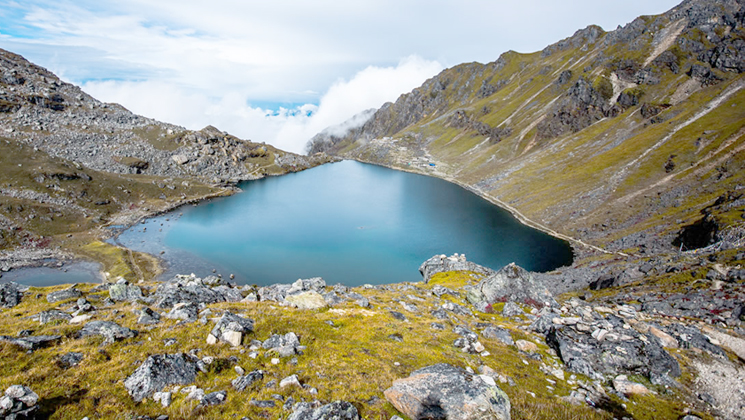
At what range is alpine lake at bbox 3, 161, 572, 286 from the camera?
96250 mm

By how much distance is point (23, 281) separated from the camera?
261ft

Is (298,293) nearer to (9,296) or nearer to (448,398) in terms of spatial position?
(9,296)

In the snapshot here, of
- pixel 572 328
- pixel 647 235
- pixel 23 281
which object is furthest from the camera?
pixel 647 235

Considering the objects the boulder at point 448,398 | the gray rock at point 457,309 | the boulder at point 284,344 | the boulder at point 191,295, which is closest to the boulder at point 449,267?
the gray rock at point 457,309

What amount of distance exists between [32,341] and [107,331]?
277 cm

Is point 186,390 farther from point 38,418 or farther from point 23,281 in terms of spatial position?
point 23,281

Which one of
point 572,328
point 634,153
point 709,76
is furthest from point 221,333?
point 709,76

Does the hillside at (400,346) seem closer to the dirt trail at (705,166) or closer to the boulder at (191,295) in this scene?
the boulder at (191,295)

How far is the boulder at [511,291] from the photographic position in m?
41.1

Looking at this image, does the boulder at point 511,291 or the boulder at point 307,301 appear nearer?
the boulder at point 307,301

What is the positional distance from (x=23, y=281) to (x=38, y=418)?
102572 mm

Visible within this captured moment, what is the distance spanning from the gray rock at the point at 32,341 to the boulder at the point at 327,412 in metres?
12.8

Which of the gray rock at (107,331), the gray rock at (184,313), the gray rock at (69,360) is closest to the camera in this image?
the gray rock at (69,360)

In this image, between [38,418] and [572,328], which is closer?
[38,418]
